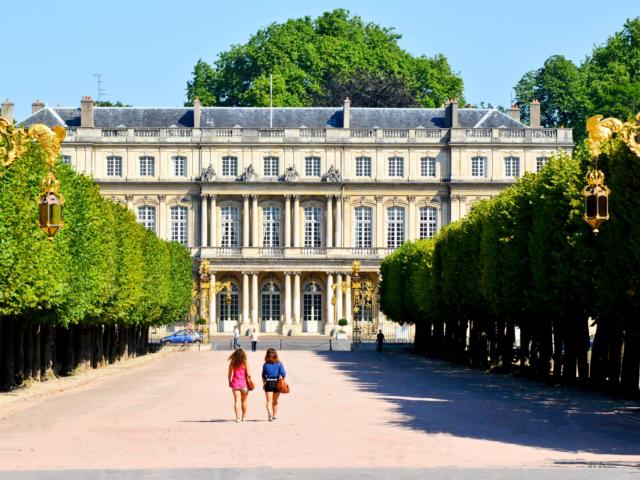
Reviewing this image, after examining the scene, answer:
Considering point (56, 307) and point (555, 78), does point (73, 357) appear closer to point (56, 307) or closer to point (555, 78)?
point (56, 307)

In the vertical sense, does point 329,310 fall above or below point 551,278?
below

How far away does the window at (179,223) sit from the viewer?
121375 mm

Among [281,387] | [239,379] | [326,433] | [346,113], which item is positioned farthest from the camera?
[346,113]

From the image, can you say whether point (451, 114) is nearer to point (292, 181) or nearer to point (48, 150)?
point (292, 181)

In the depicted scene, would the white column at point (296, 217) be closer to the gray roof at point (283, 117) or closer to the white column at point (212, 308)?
the gray roof at point (283, 117)

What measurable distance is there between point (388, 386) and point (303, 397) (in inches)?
296

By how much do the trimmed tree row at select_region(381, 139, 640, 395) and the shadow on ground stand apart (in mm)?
1937

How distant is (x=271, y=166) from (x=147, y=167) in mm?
10244

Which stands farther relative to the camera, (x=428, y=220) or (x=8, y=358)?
(x=428, y=220)

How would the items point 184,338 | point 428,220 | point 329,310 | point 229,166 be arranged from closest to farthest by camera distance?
point 184,338 < point 329,310 < point 428,220 < point 229,166

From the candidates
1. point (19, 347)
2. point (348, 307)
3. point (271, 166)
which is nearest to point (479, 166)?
point (348, 307)

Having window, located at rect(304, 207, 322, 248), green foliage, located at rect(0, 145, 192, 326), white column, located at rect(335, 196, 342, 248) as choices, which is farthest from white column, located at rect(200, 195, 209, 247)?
green foliage, located at rect(0, 145, 192, 326)

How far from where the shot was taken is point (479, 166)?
393 feet

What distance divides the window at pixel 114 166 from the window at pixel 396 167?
2236 centimetres
